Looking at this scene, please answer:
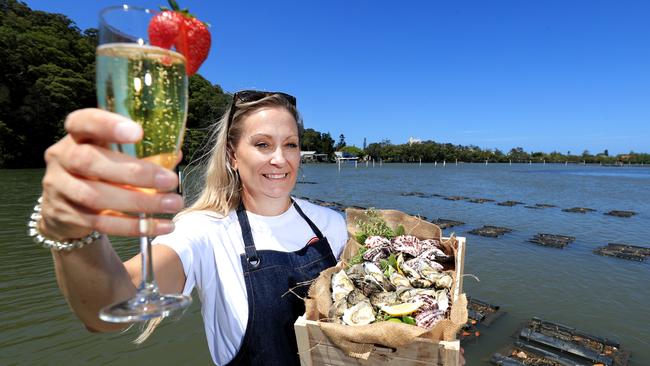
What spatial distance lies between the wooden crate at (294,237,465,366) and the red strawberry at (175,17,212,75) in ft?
4.16

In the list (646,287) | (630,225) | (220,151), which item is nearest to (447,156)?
(630,225)

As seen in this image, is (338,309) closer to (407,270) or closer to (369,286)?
(369,286)

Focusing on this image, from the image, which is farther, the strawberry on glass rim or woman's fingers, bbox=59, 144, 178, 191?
the strawberry on glass rim

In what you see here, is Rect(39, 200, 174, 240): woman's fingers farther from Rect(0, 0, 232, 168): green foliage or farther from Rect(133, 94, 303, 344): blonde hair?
Rect(0, 0, 232, 168): green foliage

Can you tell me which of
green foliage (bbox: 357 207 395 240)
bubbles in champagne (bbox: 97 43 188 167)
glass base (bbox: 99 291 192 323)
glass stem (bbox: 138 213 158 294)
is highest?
bubbles in champagne (bbox: 97 43 188 167)

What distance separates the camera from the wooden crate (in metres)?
1.53

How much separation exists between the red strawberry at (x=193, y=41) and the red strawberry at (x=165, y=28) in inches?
0.8

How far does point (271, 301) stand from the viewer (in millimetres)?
2158

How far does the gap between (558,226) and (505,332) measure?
15.1 m

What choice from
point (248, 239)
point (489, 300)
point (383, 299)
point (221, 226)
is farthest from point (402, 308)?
point (489, 300)

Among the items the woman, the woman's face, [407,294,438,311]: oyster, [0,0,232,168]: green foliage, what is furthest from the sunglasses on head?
[0,0,232,168]: green foliage

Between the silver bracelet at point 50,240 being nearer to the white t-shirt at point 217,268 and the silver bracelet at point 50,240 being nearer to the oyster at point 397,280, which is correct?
the white t-shirt at point 217,268

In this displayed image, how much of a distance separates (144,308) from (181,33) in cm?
85

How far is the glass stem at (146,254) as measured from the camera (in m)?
0.96
